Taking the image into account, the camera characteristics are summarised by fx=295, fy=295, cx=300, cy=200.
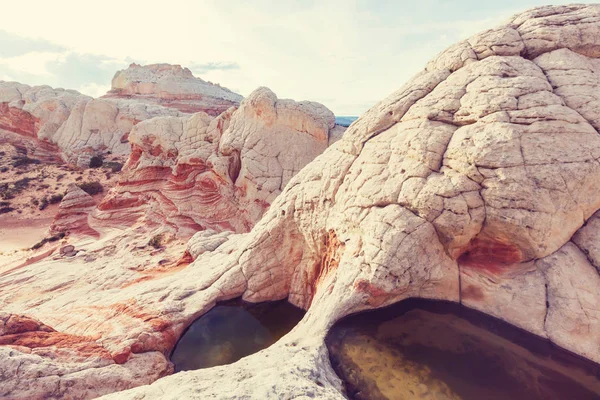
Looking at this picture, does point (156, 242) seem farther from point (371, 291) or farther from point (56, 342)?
point (371, 291)

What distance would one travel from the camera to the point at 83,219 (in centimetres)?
2038

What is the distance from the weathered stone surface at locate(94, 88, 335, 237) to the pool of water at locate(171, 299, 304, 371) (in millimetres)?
7793

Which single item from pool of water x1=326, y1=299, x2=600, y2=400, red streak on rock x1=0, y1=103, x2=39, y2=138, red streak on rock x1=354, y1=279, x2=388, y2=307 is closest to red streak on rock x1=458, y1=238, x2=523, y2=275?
pool of water x1=326, y1=299, x2=600, y2=400

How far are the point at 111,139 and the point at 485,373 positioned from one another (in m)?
43.4

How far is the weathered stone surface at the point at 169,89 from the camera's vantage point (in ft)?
188

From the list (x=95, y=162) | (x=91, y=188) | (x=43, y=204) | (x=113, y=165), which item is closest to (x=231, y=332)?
(x=91, y=188)

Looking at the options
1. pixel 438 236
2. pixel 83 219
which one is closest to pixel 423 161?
pixel 438 236

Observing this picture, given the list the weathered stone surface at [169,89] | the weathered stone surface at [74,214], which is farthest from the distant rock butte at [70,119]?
the weathered stone surface at [74,214]

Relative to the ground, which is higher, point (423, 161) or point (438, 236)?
point (423, 161)

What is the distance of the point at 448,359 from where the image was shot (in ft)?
19.4

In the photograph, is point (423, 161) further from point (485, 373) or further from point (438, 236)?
point (485, 373)

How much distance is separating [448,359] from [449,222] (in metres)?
2.79

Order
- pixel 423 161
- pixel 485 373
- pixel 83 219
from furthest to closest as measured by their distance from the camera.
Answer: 1. pixel 83 219
2. pixel 423 161
3. pixel 485 373

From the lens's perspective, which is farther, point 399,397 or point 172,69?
point 172,69
